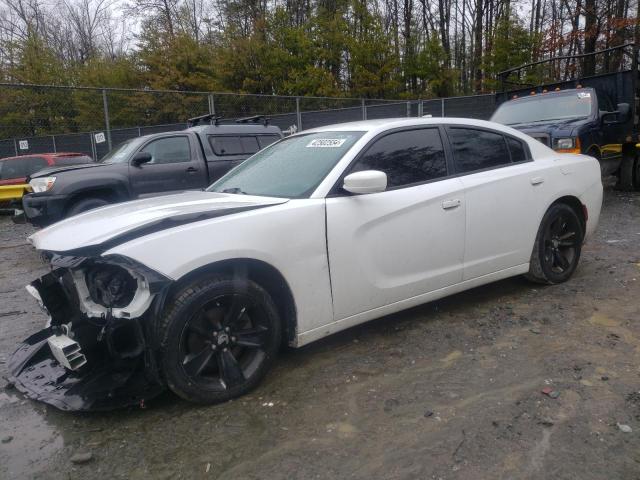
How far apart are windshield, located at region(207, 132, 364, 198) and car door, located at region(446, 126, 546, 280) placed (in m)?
0.99

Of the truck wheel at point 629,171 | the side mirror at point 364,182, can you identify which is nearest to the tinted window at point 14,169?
the side mirror at point 364,182

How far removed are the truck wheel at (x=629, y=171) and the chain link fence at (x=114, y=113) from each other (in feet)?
22.0

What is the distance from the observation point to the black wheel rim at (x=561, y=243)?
15.2ft

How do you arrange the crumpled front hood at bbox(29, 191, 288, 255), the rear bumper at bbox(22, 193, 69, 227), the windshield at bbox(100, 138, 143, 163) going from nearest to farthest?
the crumpled front hood at bbox(29, 191, 288, 255) < the rear bumper at bbox(22, 193, 69, 227) < the windshield at bbox(100, 138, 143, 163)

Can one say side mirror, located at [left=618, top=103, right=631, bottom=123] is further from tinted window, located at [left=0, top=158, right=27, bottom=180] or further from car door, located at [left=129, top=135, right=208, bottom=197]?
tinted window, located at [left=0, top=158, right=27, bottom=180]

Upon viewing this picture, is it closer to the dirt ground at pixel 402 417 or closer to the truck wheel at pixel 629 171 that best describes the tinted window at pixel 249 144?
the dirt ground at pixel 402 417

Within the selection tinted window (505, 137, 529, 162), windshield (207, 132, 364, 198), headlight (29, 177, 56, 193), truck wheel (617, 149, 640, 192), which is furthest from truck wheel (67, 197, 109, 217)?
truck wheel (617, 149, 640, 192)

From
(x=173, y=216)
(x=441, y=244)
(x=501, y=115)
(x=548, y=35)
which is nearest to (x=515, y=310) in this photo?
(x=441, y=244)

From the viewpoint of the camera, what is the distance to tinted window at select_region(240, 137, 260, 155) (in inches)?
Result: 354

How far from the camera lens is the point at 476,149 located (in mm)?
4227

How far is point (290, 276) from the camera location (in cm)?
307

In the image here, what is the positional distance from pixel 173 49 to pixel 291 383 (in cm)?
2435

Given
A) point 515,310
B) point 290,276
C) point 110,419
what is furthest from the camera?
point 515,310

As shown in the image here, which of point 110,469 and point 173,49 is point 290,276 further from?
point 173,49
